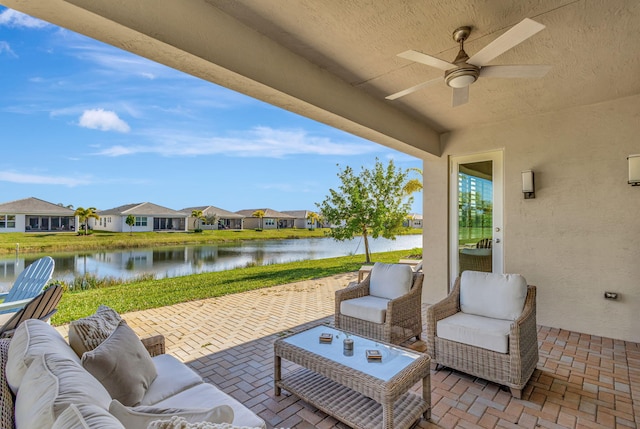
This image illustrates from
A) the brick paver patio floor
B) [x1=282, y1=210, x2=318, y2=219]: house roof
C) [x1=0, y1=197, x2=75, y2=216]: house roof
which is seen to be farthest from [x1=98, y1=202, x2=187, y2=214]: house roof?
the brick paver patio floor

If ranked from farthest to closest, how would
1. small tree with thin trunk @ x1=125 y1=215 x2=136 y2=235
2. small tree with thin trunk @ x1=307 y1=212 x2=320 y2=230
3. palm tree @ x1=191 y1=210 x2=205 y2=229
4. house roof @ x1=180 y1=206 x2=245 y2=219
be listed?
house roof @ x1=180 y1=206 x2=245 y2=219 → palm tree @ x1=191 y1=210 x2=205 y2=229 → small tree with thin trunk @ x1=125 y1=215 x2=136 y2=235 → small tree with thin trunk @ x1=307 y1=212 x2=320 y2=230

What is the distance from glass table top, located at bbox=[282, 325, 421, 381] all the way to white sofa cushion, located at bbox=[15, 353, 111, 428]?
4.88 ft

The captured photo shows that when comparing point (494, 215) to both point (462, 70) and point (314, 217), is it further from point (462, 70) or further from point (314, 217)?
point (314, 217)

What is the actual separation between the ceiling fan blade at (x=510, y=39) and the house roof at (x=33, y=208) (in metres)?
27.9

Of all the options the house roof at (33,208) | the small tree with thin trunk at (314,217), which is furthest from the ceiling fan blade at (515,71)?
the house roof at (33,208)

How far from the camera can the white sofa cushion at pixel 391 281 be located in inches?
147

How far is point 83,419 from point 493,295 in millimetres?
3259

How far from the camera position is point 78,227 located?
25.5 meters

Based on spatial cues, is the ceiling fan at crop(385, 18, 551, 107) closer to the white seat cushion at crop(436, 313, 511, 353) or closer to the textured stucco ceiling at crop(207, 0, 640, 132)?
the textured stucco ceiling at crop(207, 0, 640, 132)

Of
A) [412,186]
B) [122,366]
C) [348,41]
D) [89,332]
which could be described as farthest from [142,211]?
[122,366]

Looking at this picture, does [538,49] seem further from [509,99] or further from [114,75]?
[114,75]

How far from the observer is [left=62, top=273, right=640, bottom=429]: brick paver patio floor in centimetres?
223

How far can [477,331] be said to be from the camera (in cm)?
272

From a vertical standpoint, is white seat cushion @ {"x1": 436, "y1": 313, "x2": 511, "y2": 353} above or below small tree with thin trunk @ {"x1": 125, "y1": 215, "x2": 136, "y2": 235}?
below
